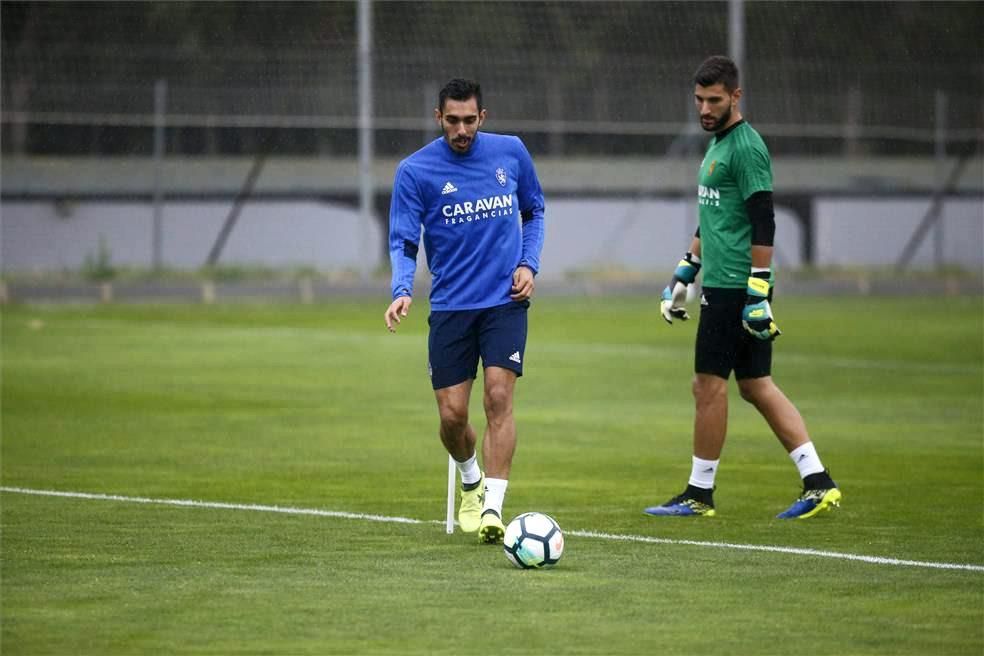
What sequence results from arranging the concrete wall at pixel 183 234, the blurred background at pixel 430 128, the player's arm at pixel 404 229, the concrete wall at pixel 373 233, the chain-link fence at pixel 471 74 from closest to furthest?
the player's arm at pixel 404 229, the concrete wall at pixel 183 234, the concrete wall at pixel 373 233, the blurred background at pixel 430 128, the chain-link fence at pixel 471 74

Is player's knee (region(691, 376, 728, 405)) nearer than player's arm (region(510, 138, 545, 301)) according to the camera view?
No

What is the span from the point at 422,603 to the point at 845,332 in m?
19.1

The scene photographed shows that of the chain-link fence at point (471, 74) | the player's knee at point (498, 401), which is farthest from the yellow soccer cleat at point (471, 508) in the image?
the chain-link fence at point (471, 74)

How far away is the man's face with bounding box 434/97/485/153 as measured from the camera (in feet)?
31.1

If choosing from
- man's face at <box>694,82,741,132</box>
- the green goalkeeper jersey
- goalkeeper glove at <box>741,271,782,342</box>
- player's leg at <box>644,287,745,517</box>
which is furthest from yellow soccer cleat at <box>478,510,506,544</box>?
man's face at <box>694,82,741,132</box>

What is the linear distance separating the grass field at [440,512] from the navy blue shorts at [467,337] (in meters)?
0.83

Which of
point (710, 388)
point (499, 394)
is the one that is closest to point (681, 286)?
point (710, 388)

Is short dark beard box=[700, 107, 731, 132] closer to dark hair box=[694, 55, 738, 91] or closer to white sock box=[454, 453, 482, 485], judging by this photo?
dark hair box=[694, 55, 738, 91]

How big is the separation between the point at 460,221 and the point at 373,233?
26.3m

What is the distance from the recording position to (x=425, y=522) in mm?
10172

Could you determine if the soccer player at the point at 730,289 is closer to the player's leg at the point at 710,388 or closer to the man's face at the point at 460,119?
the player's leg at the point at 710,388

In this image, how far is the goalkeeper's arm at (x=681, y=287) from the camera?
10906 millimetres

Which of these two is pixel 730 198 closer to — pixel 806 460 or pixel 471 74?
pixel 806 460

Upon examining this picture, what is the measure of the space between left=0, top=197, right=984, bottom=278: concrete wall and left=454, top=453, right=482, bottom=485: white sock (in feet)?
79.3
